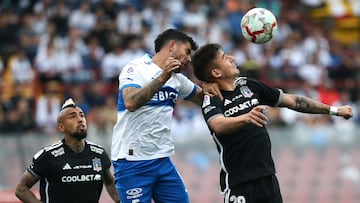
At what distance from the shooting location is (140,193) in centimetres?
919

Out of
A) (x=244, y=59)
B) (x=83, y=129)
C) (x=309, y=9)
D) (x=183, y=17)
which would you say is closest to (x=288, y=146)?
(x=244, y=59)

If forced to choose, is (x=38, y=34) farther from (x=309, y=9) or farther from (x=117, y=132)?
(x=117, y=132)

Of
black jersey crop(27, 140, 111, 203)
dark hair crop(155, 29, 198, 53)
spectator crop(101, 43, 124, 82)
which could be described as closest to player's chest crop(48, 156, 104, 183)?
black jersey crop(27, 140, 111, 203)

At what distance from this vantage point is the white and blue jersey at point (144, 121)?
909 centimetres

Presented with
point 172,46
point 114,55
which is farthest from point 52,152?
point 114,55

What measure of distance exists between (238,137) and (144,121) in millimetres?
901

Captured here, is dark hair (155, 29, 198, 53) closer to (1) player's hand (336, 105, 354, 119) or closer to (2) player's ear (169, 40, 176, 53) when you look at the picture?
(2) player's ear (169, 40, 176, 53)

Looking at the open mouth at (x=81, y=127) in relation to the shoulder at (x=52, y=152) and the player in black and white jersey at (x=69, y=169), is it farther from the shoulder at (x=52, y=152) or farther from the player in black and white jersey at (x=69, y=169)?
the shoulder at (x=52, y=152)

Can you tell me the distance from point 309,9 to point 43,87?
31.6 ft

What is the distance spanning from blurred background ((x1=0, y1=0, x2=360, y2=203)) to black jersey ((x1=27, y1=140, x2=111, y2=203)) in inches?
189

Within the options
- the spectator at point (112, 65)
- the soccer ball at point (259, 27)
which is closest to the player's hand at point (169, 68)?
the soccer ball at point (259, 27)

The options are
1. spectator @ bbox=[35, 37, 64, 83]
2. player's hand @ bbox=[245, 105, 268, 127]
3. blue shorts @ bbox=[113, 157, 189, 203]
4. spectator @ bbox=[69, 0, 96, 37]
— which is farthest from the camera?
spectator @ bbox=[69, 0, 96, 37]

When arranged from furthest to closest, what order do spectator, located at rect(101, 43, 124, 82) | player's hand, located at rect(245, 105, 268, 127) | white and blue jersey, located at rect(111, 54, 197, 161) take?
spectator, located at rect(101, 43, 124, 82), white and blue jersey, located at rect(111, 54, 197, 161), player's hand, located at rect(245, 105, 268, 127)

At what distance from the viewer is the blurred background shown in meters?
16.4
